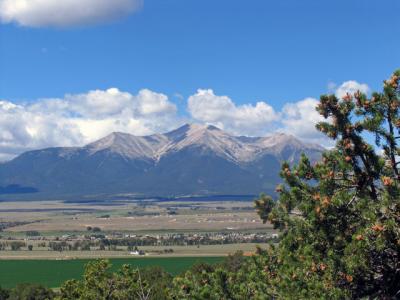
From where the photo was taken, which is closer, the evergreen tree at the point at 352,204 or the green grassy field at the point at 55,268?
the evergreen tree at the point at 352,204

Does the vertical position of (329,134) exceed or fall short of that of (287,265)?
it exceeds it

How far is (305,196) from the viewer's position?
16.8 metres

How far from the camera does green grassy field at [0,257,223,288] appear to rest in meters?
110

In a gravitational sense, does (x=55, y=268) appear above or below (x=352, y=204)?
below

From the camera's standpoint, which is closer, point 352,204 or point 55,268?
point 352,204

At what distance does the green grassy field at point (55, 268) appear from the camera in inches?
4311

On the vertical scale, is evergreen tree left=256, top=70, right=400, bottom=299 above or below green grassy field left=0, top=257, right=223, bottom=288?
above

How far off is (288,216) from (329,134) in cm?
313

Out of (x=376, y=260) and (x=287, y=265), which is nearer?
(x=376, y=260)

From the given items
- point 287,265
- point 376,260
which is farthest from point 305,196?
point 287,265

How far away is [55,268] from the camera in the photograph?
422 feet

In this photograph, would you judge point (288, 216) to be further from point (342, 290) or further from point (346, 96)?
point (346, 96)

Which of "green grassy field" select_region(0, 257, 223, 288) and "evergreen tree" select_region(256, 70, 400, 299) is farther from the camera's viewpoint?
"green grassy field" select_region(0, 257, 223, 288)

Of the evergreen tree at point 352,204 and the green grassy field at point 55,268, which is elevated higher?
the evergreen tree at point 352,204
